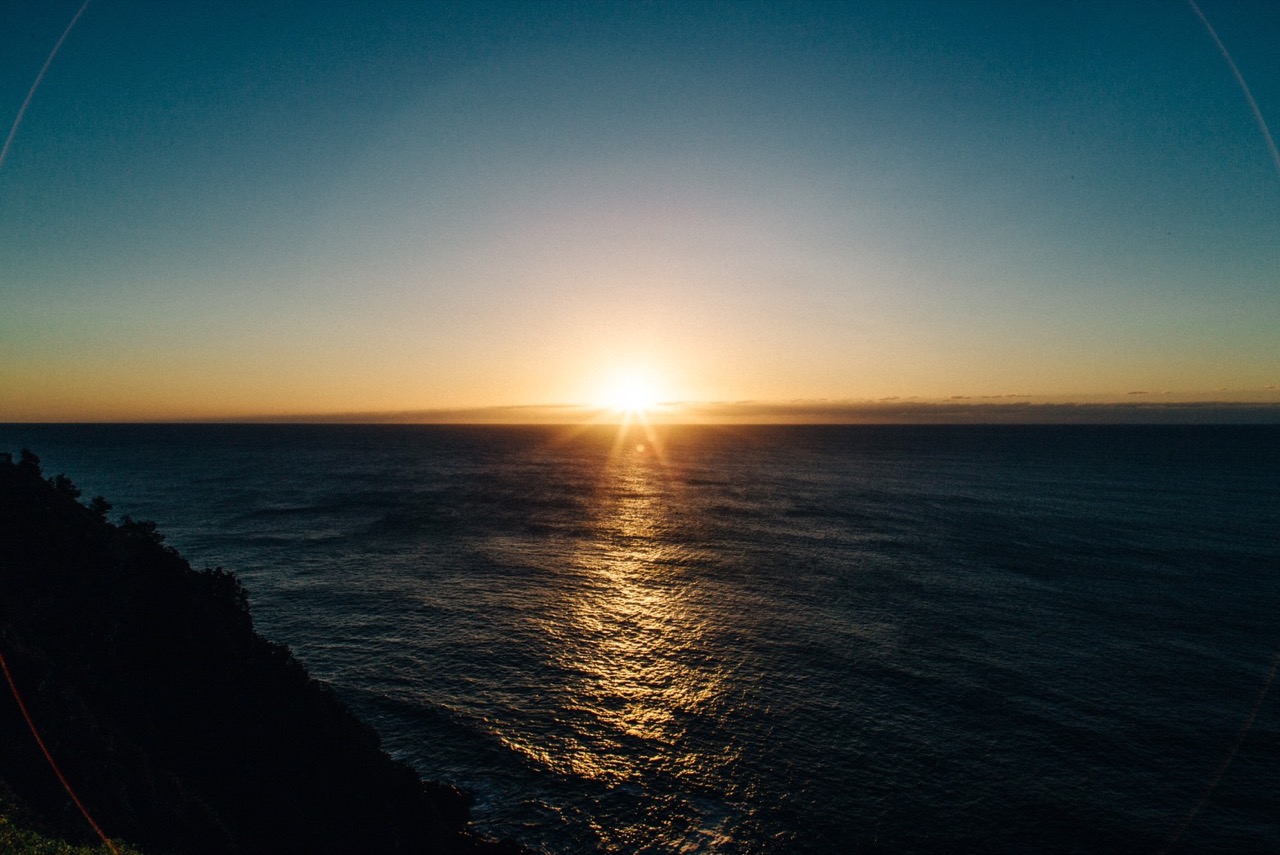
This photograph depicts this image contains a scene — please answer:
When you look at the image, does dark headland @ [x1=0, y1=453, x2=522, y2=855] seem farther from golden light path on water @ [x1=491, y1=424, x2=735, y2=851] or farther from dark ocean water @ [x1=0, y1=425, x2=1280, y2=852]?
dark ocean water @ [x1=0, y1=425, x2=1280, y2=852]

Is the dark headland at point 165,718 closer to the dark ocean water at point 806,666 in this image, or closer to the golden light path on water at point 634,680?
the golden light path on water at point 634,680

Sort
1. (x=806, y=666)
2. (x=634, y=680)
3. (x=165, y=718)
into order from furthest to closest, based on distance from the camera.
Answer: (x=806, y=666) → (x=634, y=680) → (x=165, y=718)

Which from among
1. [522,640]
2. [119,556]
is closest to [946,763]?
[522,640]

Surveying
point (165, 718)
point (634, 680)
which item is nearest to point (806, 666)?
point (634, 680)

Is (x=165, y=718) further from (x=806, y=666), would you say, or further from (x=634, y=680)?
(x=806, y=666)

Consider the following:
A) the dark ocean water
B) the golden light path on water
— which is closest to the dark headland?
the golden light path on water
